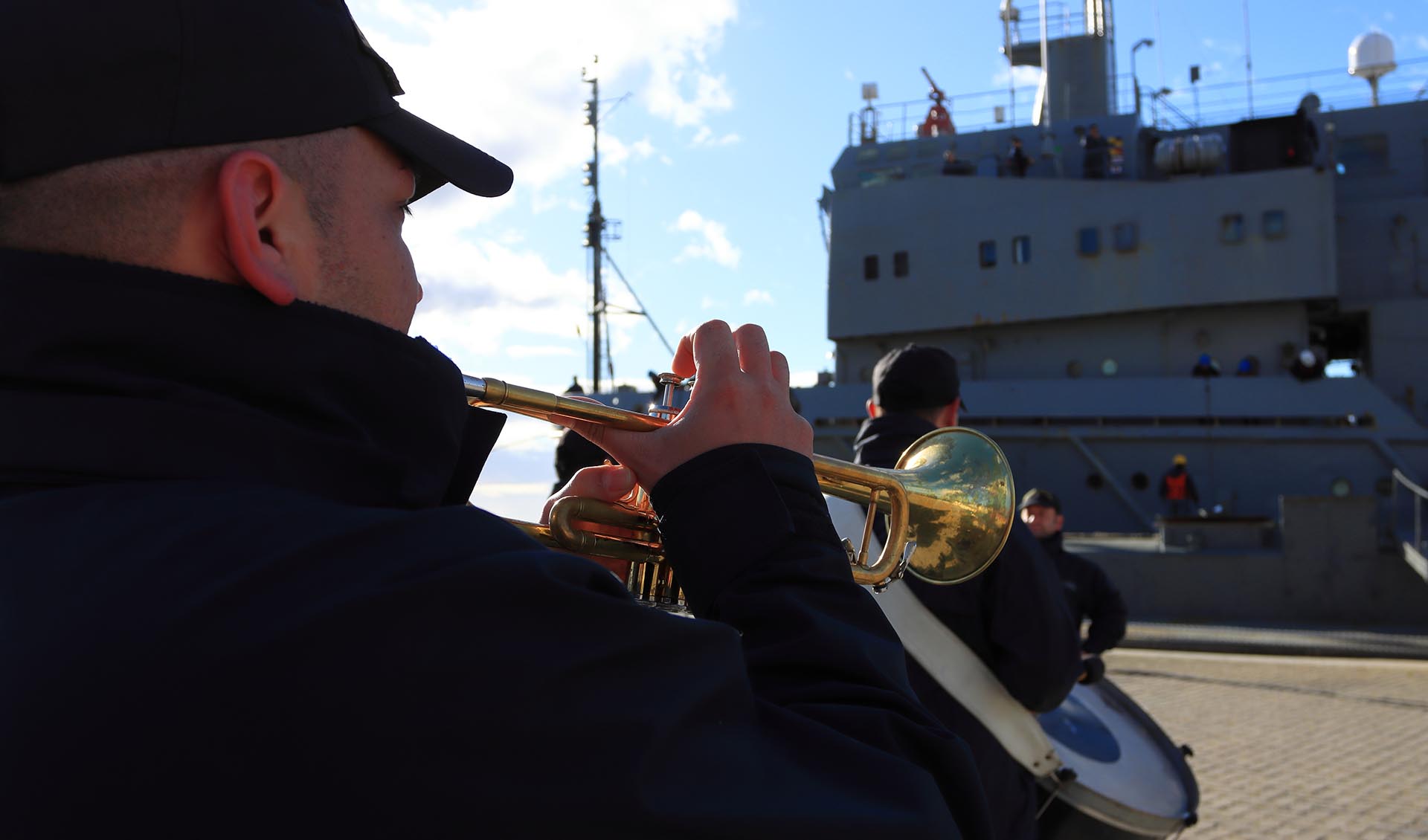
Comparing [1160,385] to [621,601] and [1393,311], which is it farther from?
[621,601]

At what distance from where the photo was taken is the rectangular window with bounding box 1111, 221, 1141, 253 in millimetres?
19812

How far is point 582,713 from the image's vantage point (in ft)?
3.02

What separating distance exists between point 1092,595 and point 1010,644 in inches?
136

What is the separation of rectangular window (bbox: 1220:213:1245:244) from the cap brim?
20.3 meters

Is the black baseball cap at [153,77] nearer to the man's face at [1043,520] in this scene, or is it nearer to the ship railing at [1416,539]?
the man's face at [1043,520]

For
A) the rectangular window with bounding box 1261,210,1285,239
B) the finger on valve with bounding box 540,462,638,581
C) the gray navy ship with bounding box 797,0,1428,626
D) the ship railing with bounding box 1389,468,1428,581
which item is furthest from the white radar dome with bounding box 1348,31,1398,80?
the finger on valve with bounding box 540,462,638,581

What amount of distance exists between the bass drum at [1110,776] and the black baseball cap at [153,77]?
131 inches

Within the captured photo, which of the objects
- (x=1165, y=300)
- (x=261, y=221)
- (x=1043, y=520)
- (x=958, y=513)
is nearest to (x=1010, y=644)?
(x=958, y=513)

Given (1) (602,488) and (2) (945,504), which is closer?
(1) (602,488)

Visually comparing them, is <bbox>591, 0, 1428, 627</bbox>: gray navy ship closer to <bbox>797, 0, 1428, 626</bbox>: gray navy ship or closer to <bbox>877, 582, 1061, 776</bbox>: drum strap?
<bbox>797, 0, 1428, 626</bbox>: gray navy ship

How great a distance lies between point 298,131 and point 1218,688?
437 inches

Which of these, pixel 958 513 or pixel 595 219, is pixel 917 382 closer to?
pixel 958 513

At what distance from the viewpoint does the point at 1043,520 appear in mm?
6852

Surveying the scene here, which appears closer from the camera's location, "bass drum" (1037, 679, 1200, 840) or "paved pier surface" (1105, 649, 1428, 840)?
"bass drum" (1037, 679, 1200, 840)
